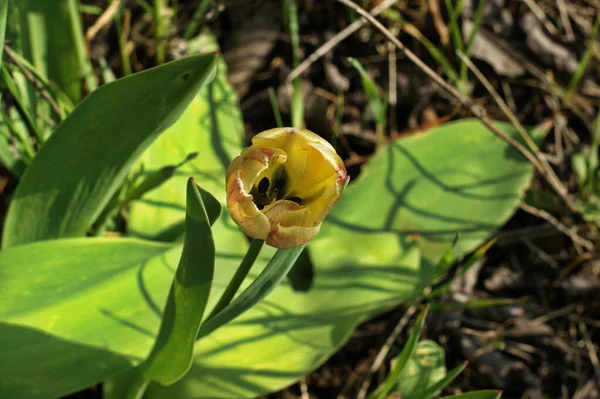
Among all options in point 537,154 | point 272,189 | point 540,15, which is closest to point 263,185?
point 272,189

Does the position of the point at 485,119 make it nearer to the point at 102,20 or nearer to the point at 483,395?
the point at 483,395

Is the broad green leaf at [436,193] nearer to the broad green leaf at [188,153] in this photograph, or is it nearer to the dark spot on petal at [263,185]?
the broad green leaf at [188,153]

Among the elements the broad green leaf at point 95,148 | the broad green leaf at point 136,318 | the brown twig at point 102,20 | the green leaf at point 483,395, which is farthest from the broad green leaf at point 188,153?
the green leaf at point 483,395

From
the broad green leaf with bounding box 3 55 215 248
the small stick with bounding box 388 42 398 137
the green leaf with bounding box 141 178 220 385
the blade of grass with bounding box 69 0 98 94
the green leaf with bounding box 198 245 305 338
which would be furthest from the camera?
the small stick with bounding box 388 42 398 137

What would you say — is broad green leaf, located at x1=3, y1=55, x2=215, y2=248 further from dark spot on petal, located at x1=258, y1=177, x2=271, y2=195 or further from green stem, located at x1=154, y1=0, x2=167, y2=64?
green stem, located at x1=154, y1=0, x2=167, y2=64

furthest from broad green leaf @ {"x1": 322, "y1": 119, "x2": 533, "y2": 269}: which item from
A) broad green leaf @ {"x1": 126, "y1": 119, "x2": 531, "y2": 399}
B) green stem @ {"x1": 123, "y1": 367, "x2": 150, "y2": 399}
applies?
green stem @ {"x1": 123, "y1": 367, "x2": 150, "y2": 399}

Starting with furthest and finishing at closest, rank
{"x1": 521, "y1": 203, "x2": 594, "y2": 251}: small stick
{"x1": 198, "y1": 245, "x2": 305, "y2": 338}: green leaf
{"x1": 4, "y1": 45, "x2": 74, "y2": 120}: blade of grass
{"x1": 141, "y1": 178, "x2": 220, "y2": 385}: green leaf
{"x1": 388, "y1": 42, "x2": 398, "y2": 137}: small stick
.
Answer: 1. {"x1": 388, "y1": 42, "x2": 398, "y2": 137}: small stick
2. {"x1": 521, "y1": 203, "x2": 594, "y2": 251}: small stick
3. {"x1": 4, "y1": 45, "x2": 74, "y2": 120}: blade of grass
4. {"x1": 198, "y1": 245, "x2": 305, "y2": 338}: green leaf
5. {"x1": 141, "y1": 178, "x2": 220, "y2": 385}: green leaf

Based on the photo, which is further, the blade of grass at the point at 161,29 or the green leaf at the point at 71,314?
the blade of grass at the point at 161,29

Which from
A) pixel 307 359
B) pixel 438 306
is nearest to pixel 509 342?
pixel 438 306
